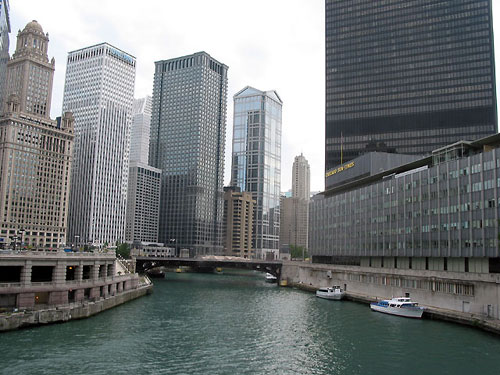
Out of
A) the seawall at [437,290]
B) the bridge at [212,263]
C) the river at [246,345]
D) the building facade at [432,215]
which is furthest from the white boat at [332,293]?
the bridge at [212,263]

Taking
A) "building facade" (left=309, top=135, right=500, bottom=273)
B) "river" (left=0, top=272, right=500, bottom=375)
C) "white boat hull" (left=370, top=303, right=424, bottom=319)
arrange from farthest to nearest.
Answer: "building facade" (left=309, top=135, right=500, bottom=273), "white boat hull" (left=370, top=303, right=424, bottom=319), "river" (left=0, top=272, right=500, bottom=375)

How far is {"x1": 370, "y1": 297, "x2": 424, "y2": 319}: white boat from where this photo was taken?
8557 cm

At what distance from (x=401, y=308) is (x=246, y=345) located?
125 feet

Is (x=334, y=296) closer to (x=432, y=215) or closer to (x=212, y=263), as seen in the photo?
(x=432, y=215)

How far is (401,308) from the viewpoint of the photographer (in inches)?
3460

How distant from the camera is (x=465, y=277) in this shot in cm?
8250

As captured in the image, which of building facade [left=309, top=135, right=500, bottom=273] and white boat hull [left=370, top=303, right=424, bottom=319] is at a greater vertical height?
building facade [left=309, top=135, right=500, bottom=273]

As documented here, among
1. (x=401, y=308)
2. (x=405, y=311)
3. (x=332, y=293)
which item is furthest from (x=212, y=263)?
(x=405, y=311)

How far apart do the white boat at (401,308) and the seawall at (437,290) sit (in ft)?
7.03

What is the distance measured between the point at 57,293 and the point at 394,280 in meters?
69.1

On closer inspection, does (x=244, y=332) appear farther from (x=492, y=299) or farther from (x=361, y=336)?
(x=492, y=299)

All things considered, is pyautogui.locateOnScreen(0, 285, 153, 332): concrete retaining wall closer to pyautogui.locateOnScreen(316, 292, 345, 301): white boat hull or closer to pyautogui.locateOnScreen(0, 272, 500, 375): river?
pyautogui.locateOnScreen(0, 272, 500, 375): river

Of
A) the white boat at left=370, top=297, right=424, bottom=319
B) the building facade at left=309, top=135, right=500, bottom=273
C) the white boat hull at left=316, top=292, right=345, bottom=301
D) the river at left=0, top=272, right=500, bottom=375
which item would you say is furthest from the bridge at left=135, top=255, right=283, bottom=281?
the river at left=0, top=272, right=500, bottom=375

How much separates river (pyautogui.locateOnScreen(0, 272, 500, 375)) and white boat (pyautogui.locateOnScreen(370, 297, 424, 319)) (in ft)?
6.12
